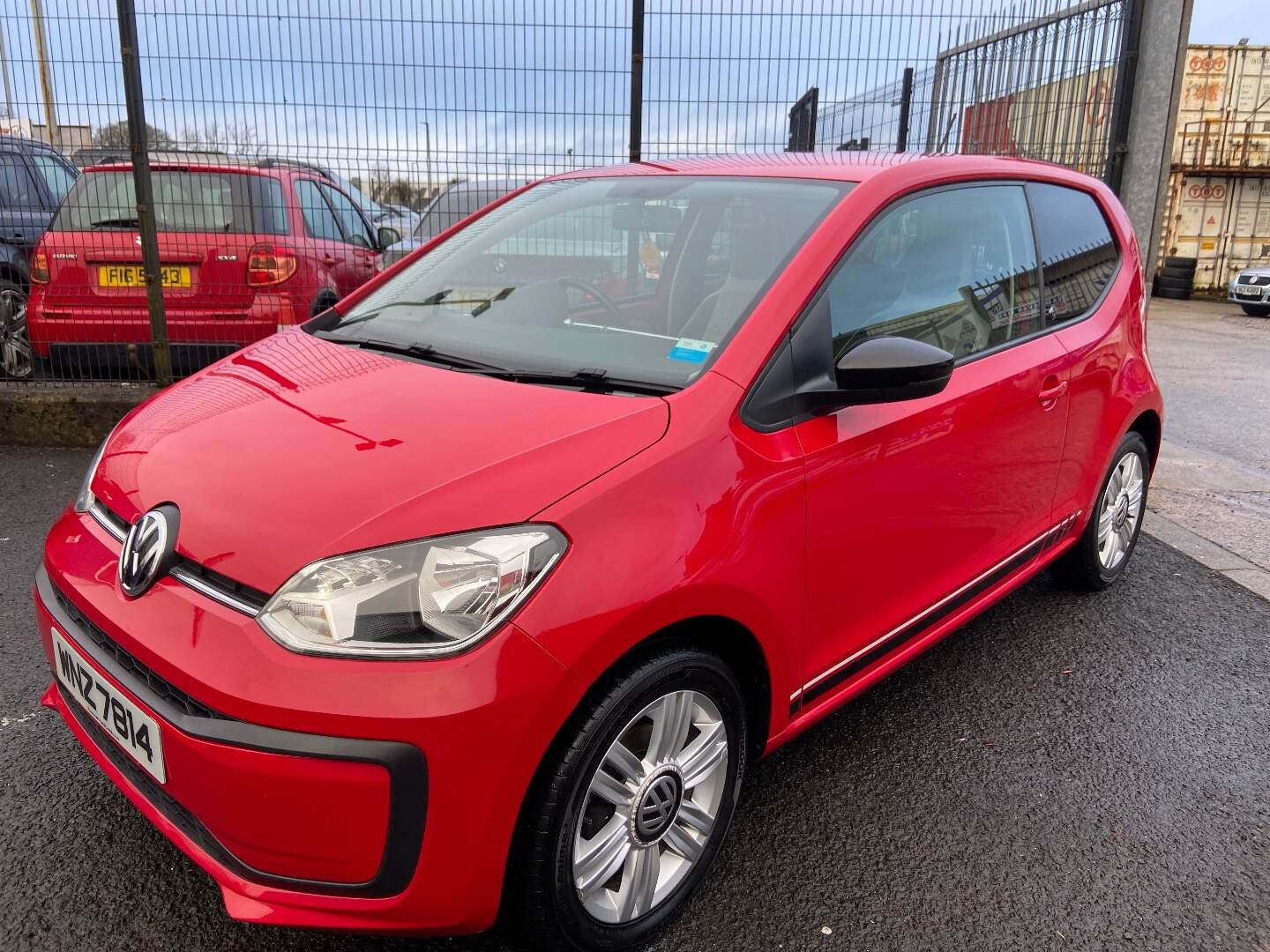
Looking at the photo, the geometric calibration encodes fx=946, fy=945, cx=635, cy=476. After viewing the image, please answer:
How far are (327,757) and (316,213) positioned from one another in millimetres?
5216

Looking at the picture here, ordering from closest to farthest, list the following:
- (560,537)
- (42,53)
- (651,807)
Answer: (560,537)
(651,807)
(42,53)

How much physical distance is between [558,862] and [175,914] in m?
0.91

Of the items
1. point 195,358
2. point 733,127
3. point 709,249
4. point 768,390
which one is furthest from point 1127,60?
point 195,358

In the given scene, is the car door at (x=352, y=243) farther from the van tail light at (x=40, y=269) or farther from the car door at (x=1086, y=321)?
the car door at (x=1086, y=321)

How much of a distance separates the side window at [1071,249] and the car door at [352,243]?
171 inches

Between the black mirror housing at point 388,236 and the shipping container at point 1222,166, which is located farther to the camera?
the shipping container at point 1222,166

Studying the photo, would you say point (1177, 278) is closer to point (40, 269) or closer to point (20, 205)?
point (20, 205)

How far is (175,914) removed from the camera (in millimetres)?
1998

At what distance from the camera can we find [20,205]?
7.13m

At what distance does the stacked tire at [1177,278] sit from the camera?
19.6 m

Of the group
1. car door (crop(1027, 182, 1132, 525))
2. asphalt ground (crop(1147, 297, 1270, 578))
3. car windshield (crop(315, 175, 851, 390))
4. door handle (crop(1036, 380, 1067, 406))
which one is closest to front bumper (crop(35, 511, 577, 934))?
car windshield (crop(315, 175, 851, 390))

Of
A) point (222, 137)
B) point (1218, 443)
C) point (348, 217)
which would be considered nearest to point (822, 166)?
point (222, 137)

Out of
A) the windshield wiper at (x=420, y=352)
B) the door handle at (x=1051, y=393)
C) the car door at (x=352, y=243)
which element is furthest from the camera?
the car door at (x=352, y=243)

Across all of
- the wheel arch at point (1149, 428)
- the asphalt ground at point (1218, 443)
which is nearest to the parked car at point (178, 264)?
the wheel arch at point (1149, 428)
